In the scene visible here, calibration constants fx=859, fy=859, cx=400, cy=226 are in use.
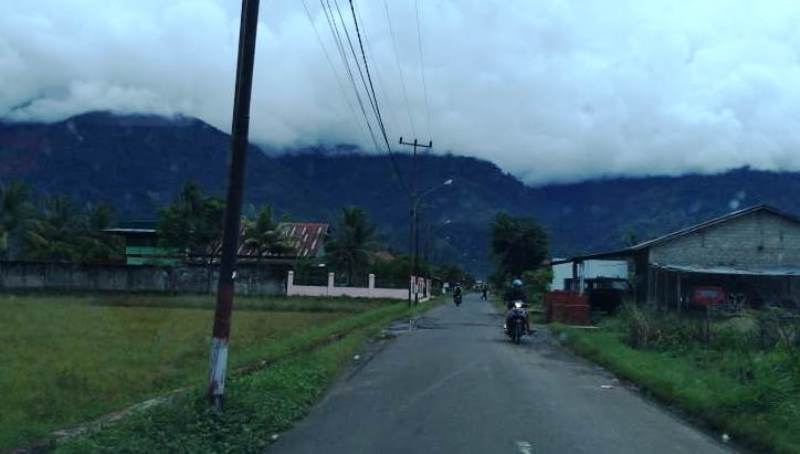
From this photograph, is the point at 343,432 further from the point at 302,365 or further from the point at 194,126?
the point at 194,126

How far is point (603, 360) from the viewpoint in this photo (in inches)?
751

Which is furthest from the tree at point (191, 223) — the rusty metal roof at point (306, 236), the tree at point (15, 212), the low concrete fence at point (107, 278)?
the low concrete fence at point (107, 278)

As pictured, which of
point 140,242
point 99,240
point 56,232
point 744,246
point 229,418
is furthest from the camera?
point 140,242

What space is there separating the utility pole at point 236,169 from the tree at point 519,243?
71695 mm

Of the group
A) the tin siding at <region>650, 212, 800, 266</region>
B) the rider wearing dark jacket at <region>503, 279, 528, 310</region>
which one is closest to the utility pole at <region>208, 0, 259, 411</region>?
the rider wearing dark jacket at <region>503, 279, 528, 310</region>

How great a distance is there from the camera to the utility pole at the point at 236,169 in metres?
11.0

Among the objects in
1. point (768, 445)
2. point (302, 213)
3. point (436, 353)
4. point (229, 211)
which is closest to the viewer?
point (768, 445)

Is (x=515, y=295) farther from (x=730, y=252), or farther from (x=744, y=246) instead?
(x=744, y=246)

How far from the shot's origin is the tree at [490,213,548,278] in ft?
269

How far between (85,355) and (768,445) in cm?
1351

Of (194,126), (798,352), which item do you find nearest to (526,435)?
(798,352)

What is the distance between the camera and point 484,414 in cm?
1134

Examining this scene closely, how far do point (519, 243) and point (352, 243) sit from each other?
1826cm

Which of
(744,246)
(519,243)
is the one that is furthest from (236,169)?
(519,243)
